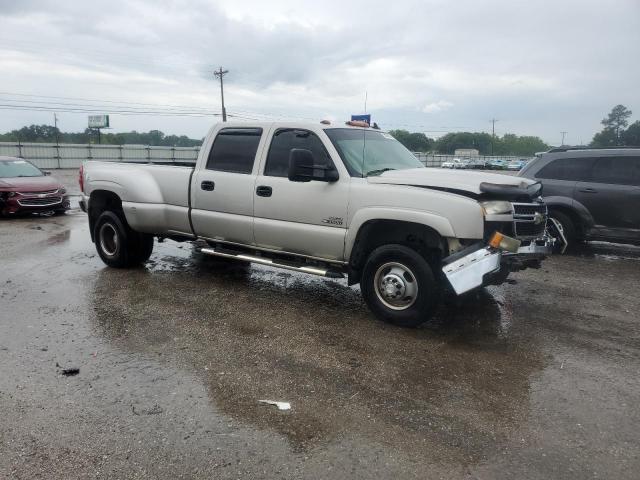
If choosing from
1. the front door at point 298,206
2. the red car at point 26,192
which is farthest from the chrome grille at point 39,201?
the front door at point 298,206

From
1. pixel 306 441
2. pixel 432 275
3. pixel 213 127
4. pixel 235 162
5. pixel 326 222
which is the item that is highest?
pixel 213 127

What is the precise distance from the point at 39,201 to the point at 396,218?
10.9 m

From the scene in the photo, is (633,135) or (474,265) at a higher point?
(633,135)

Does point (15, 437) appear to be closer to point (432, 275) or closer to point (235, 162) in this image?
point (432, 275)

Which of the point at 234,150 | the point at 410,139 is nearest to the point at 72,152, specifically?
the point at 410,139

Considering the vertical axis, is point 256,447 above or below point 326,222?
below

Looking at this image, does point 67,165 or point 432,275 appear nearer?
point 432,275

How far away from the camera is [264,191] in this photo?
18.4 ft

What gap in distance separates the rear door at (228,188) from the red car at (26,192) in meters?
8.16

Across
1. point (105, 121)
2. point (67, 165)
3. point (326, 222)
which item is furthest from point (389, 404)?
point (105, 121)

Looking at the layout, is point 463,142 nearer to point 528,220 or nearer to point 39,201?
point 39,201

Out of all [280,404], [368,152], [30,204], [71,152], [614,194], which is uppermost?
[71,152]

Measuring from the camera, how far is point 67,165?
1608 inches

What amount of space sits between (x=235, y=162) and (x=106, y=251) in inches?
106
